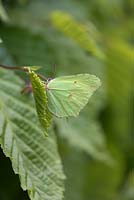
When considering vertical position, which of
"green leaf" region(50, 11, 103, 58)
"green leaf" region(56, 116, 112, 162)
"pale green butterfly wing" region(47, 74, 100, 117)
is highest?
"green leaf" region(50, 11, 103, 58)

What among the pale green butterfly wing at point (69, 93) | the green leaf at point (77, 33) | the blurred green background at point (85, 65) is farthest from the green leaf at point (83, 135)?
the pale green butterfly wing at point (69, 93)

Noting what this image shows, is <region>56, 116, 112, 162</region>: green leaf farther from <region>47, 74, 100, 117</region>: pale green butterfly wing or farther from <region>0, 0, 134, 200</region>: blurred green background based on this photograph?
<region>47, 74, 100, 117</region>: pale green butterfly wing

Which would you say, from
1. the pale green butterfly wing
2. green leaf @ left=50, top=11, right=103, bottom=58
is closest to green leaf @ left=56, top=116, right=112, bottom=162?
green leaf @ left=50, top=11, right=103, bottom=58

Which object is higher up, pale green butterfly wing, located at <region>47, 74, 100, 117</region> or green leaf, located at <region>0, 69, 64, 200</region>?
pale green butterfly wing, located at <region>47, 74, 100, 117</region>

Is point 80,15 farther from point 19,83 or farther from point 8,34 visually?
point 19,83

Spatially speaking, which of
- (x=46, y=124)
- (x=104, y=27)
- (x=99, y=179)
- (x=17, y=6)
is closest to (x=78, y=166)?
(x=99, y=179)

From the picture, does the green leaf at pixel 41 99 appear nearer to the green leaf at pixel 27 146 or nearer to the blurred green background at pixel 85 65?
the green leaf at pixel 27 146

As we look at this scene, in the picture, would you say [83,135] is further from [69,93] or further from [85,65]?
[69,93]
